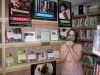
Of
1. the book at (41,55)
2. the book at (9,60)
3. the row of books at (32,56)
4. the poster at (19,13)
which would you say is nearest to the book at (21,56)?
the row of books at (32,56)

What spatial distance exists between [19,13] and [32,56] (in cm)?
68

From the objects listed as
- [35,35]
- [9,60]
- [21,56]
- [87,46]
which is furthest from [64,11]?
[87,46]

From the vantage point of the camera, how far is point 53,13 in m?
2.18

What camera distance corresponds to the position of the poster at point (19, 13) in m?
1.73

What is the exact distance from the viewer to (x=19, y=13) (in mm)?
1793

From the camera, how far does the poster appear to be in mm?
1725

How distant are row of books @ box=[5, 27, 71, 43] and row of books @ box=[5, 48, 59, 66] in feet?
0.64

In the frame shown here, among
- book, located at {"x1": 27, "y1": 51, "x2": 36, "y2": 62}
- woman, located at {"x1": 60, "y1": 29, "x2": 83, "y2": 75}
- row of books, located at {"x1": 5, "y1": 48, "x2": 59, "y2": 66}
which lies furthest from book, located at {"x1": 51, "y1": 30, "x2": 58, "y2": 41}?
book, located at {"x1": 27, "y1": 51, "x2": 36, "y2": 62}

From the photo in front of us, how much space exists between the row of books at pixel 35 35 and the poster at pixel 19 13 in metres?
0.12

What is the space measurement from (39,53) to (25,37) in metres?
0.36

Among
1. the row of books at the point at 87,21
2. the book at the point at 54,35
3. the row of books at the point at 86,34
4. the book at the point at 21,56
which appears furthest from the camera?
the row of books at the point at 86,34

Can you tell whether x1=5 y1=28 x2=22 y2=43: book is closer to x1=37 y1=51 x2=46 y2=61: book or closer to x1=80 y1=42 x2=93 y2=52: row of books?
x1=37 y1=51 x2=46 y2=61: book

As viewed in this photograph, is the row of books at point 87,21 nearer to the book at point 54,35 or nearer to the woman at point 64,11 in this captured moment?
the woman at point 64,11

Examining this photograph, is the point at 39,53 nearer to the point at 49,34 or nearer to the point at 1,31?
the point at 49,34
